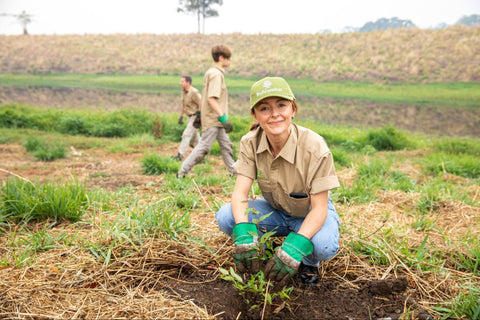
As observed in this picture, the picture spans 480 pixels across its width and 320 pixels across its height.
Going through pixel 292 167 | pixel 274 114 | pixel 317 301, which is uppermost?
pixel 274 114

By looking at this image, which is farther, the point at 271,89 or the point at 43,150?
the point at 43,150

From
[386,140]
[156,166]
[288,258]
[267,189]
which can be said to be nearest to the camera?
[288,258]

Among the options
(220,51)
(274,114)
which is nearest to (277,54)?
(220,51)

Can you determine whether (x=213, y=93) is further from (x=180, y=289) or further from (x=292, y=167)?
(x=180, y=289)

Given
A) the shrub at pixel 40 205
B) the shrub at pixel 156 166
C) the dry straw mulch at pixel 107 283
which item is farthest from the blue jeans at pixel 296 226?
the shrub at pixel 156 166

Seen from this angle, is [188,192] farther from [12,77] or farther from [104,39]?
[104,39]

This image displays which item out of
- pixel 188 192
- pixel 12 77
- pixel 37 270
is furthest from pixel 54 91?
pixel 37 270

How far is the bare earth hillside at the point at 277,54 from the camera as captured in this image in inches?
1099

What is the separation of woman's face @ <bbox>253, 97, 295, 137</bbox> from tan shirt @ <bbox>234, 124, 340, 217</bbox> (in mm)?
125

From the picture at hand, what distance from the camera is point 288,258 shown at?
6.37 ft

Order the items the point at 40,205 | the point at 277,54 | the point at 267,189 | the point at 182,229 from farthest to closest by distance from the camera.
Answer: the point at 277,54, the point at 40,205, the point at 182,229, the point at 267,189

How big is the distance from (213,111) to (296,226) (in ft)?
10.8

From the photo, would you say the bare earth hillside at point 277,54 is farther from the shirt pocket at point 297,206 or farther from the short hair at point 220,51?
the shirt pocket at point 297,206

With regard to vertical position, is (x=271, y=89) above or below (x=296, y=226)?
above
